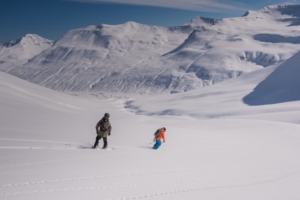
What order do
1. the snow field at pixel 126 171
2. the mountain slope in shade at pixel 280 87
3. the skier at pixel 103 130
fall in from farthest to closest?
the mountain slope in shade at pixel 280 87 → the skier at pixel 103 130 → the snow field at pixel 126 171

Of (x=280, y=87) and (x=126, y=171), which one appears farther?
(x=280, y=87)

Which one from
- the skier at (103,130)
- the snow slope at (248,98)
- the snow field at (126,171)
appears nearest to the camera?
the snow field at (126,171)

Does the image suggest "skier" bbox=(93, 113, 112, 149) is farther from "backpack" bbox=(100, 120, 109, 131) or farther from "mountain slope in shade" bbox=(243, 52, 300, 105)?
→ "mountain slope in shade" bbox=(243, 52, 300, 105)

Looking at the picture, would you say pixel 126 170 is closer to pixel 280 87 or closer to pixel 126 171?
pixel 126 171

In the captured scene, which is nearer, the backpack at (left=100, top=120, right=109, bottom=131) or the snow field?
the snow field

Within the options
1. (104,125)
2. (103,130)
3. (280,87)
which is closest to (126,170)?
(103,130)

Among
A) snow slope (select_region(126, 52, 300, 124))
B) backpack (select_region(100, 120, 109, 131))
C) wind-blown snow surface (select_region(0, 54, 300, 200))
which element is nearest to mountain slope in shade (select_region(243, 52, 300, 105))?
snow slope (select_region(126, 52, 300, 124))

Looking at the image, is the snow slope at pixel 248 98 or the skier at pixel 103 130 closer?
the skier at pixel 103 130

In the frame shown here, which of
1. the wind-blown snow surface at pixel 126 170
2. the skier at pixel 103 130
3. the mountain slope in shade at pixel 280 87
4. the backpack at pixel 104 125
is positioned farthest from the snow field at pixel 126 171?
the mountain slope in shade at pixel 280 87

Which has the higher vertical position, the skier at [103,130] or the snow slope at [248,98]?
the snow slope at [248,98]

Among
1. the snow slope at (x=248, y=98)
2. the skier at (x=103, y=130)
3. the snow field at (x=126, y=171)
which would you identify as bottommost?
the snow field at (x=126, y=171)

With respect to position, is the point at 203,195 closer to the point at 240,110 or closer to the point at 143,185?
the point at 143,185

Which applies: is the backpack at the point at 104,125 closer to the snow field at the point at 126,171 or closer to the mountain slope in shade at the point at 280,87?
the snow field at the point at 126,171

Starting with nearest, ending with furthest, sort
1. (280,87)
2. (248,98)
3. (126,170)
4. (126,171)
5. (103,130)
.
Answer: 1. (126,171)
2. (126,170)
3. (103,130)
4. (248,98)
5. (280,87)
